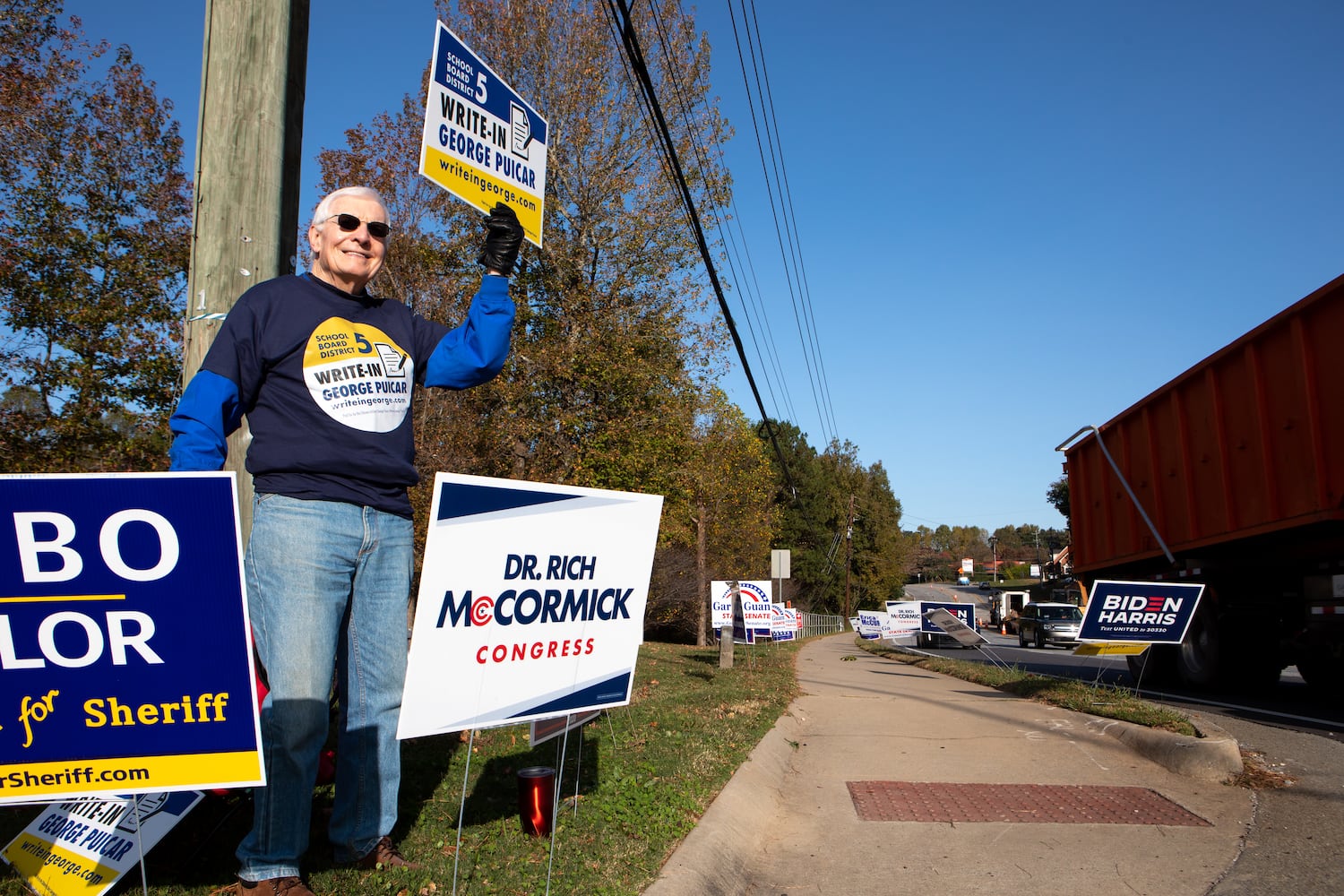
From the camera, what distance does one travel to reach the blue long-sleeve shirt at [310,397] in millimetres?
2588

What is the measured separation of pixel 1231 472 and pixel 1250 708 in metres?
2.45

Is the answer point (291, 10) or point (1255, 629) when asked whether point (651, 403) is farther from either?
point (291, 10)

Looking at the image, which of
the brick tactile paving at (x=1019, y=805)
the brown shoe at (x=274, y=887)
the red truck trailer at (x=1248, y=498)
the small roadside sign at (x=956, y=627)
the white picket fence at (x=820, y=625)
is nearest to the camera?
the brown shoe at (x=274, y=887)

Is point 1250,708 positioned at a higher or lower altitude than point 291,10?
lower

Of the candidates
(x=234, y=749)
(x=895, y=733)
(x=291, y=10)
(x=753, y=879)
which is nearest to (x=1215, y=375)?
(x=895, y=733)

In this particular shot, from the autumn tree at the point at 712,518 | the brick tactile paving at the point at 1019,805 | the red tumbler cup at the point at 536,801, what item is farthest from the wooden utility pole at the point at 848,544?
the red tumbler cup at the point at 536,801

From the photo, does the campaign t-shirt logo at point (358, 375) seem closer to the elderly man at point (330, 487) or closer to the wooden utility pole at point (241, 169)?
the elderly man at point (330, 487)

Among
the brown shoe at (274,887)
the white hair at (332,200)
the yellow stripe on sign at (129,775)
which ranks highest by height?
the white hair at (332,200)

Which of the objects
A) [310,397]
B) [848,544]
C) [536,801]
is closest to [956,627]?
[536,801]

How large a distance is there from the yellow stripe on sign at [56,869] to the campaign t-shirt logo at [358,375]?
1.51 m

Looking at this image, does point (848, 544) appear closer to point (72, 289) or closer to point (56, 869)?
point (72, 289)

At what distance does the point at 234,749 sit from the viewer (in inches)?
91.0

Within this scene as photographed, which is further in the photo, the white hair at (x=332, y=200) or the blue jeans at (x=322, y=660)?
the white hair at (x=332, y=200)

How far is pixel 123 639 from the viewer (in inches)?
87.3
